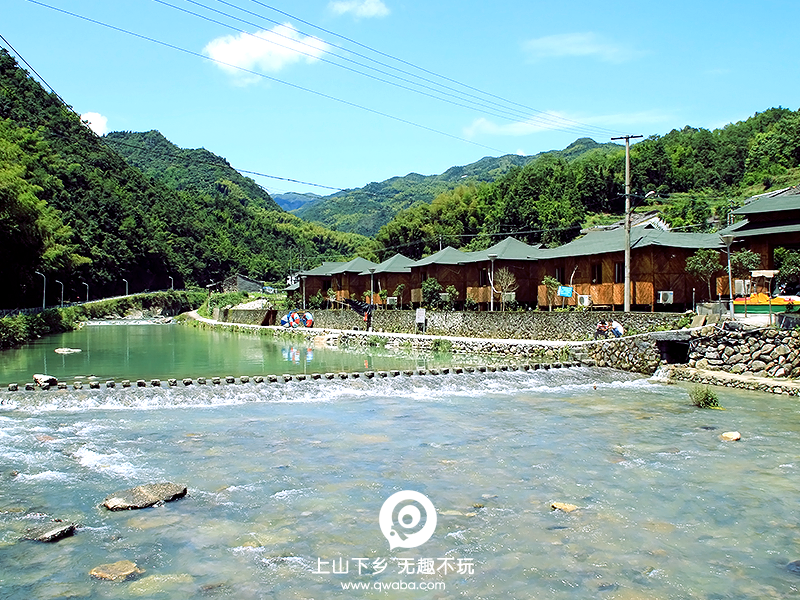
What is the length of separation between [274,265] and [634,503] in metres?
128

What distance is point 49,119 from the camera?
86.0 metres

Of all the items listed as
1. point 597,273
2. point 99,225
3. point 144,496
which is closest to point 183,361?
point 144,496

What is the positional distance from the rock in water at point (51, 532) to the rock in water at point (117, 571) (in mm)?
1106

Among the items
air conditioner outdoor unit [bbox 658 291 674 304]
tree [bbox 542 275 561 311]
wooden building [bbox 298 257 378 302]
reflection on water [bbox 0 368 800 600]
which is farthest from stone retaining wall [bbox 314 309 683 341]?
wooden building [bbox 298 257 378 302]

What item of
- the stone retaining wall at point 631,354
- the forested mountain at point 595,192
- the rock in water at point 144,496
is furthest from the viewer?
the forested mountain at point 595,192

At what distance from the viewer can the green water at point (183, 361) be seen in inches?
898

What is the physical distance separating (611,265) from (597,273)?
1.20m

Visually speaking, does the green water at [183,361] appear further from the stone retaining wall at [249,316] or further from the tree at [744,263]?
the stone retaining wall at [249,316]

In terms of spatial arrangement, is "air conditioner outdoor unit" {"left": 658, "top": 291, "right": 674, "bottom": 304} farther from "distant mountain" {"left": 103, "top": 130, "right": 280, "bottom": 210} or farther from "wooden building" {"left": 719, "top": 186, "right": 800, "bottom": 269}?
"distant mountain" {"left": 103, "top": 130, "right": 280, "bottom": 210}

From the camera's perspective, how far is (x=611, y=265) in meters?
32.0

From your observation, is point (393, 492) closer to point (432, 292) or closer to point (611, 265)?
point (611, 265)

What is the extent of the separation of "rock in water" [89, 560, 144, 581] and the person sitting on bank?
73.5 feet

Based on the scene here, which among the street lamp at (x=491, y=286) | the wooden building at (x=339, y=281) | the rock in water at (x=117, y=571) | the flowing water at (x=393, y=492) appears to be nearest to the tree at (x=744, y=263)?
the flowing water at (x=393, y=492)

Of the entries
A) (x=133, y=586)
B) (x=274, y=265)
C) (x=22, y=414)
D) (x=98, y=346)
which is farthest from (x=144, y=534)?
(x=274, y=265)
